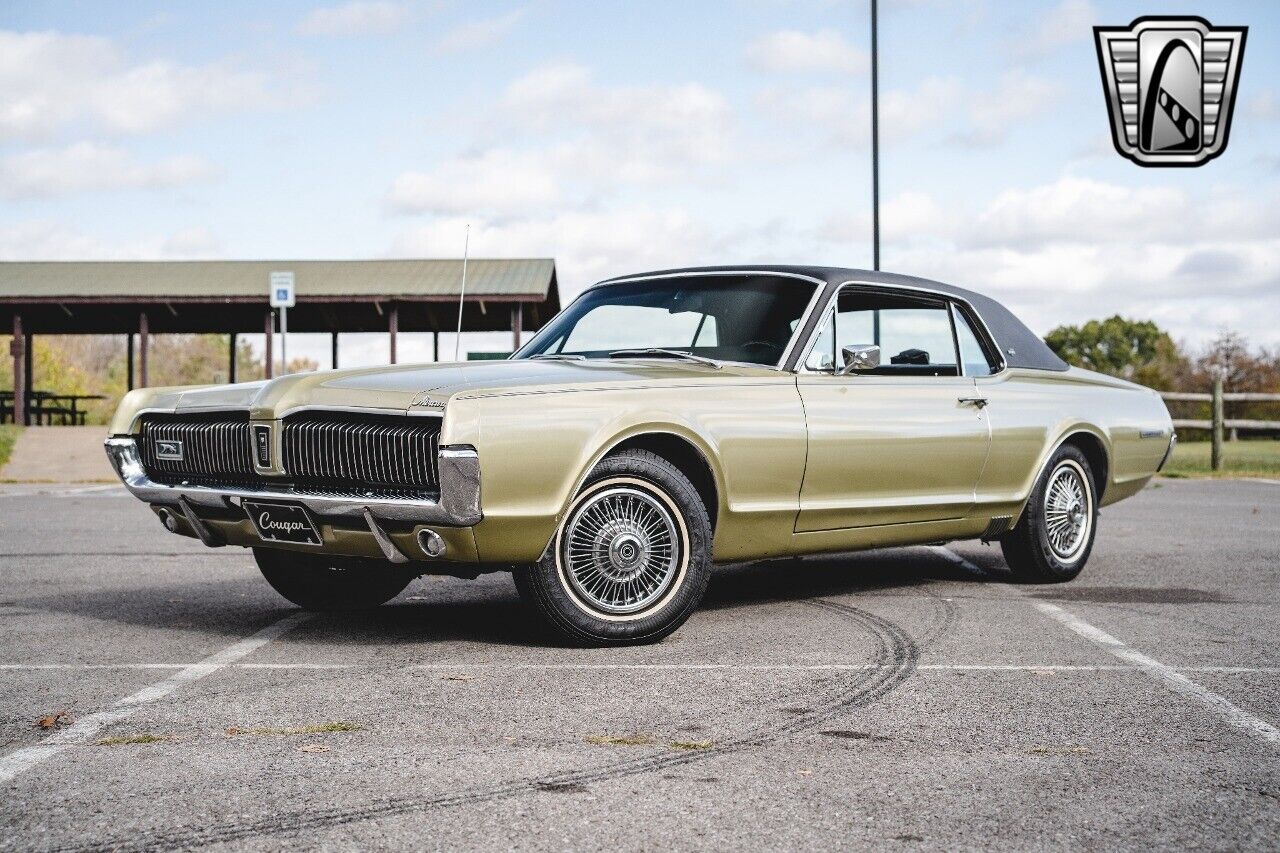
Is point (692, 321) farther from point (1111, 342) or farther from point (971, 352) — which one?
point (1111, 342)

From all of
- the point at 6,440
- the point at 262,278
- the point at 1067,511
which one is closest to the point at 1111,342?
the point at 262,278

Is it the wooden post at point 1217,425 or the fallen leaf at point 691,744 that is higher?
the wooden post at point 1217,425

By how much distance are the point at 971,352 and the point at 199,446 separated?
392 centimetres

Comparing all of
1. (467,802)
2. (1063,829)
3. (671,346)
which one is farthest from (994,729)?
(671,346)

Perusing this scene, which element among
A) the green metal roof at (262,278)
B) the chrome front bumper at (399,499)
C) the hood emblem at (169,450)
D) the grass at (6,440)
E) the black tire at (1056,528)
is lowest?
the grass at (6,440)

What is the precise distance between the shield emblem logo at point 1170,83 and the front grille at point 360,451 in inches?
380

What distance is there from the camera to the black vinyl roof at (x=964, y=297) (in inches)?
260

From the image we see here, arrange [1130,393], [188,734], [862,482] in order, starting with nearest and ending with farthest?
[188,734] → [862,482] → [1130,393]

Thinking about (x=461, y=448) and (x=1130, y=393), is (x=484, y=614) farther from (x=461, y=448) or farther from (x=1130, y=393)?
(x=1130, y=393)

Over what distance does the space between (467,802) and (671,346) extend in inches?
135

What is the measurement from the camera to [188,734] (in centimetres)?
400

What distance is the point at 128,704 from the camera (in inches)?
174

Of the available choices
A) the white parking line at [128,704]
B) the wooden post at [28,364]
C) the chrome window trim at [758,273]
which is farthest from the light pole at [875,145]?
the wooden post at [28,364]

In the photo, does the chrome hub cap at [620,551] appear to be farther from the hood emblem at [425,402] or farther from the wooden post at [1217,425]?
the wooden post at [1217,425]
